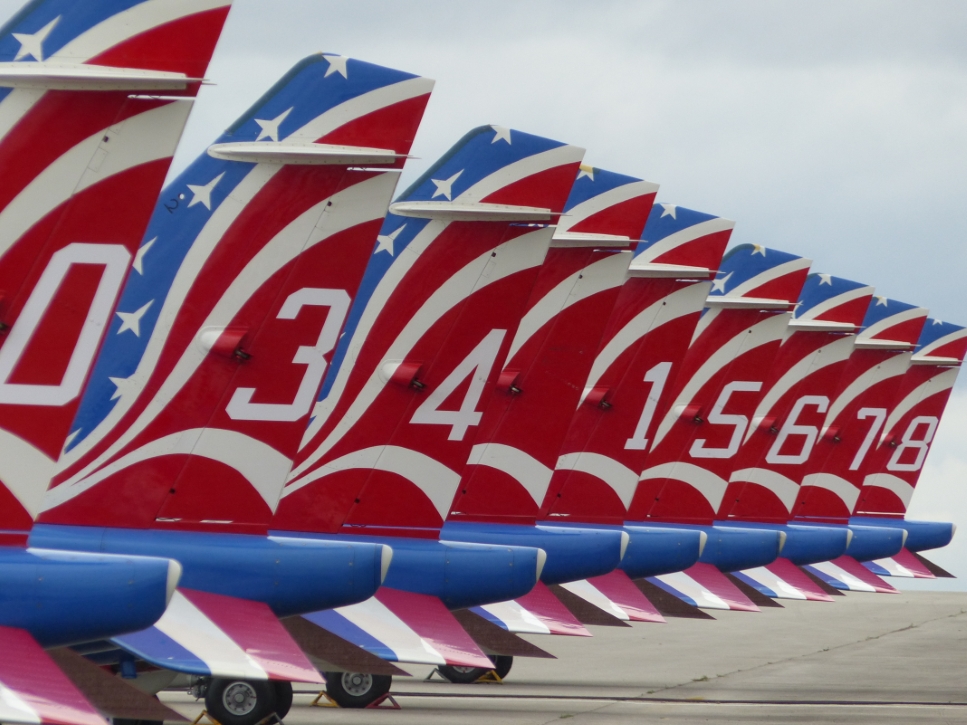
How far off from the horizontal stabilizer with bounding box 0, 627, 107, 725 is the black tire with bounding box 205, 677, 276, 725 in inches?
210

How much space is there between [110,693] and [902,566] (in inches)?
795

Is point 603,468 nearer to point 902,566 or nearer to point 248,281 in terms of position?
point 248,281

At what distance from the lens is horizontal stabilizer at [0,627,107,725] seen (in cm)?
564

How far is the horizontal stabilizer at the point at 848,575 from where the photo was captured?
22672 mm

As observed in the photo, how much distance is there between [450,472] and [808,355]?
37.2 feet

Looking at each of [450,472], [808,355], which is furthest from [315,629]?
[808,355]

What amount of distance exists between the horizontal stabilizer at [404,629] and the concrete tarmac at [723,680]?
3382 millimetres

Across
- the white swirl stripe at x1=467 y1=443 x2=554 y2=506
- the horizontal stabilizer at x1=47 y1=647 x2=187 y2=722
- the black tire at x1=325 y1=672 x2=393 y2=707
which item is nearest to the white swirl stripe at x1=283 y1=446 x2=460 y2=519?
the white swirl stripe at x1=467 y1=443 x2=554 y2=506

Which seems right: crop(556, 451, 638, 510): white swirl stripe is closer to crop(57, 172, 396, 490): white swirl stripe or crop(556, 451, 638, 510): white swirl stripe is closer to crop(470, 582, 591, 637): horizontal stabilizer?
crop(470, 582, 591, 637): horizontal stabilizer

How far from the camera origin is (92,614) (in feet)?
21.4

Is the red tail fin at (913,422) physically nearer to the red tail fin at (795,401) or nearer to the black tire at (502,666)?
the red tail fin at (795,401)

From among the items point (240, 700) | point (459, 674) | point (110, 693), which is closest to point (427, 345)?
point (240, 700)

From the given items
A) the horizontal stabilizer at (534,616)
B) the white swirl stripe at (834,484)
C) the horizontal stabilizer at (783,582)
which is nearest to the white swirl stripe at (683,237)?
the horizontal stabilizer at (534,616)

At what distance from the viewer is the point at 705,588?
57.1 feet
